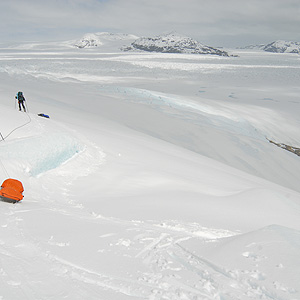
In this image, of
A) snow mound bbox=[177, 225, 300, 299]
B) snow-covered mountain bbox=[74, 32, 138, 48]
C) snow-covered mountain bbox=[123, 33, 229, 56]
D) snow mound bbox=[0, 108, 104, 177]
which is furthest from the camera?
snow-covered mountain bbox=[123, 33, 229, 56]

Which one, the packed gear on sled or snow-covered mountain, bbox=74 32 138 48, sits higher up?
snow-covered mountain, bbox=74 32 138 48

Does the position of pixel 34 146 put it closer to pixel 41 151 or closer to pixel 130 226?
pixel 41 151

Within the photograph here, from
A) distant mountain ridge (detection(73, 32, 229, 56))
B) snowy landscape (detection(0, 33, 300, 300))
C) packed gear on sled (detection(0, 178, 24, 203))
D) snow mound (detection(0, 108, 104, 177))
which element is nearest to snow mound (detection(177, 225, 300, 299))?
snowy landscape (detection(0, 33, 300, 300))

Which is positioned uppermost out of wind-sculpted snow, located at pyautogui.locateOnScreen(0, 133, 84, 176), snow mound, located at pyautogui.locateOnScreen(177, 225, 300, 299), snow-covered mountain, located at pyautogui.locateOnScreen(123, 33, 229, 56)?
snow-covered mountain, located at pyautogui.locateOnScreen(123, 33, 229, 56)

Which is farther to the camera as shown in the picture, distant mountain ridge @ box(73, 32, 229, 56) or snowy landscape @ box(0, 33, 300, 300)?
distant mountain ridge @ box(73, 32, 229, 56)

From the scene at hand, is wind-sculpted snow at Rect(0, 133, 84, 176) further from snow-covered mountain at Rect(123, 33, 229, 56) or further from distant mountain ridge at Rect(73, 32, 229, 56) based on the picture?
snow-covered mountain at Rect(123, 33, 229, 56)

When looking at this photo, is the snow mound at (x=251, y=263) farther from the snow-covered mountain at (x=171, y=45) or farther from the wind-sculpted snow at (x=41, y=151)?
the snow-covered mountain at (x=171, y=45)

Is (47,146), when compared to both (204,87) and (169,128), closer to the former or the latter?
(169,128)

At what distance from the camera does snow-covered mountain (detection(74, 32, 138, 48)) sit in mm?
147925

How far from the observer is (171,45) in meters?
162

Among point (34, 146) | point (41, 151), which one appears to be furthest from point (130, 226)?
point (34, 146)

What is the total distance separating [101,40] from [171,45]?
42.4 meters

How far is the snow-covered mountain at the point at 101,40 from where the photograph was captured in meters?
148

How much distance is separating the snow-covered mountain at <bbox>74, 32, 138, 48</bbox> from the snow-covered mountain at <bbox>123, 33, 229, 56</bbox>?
32.0 feet
